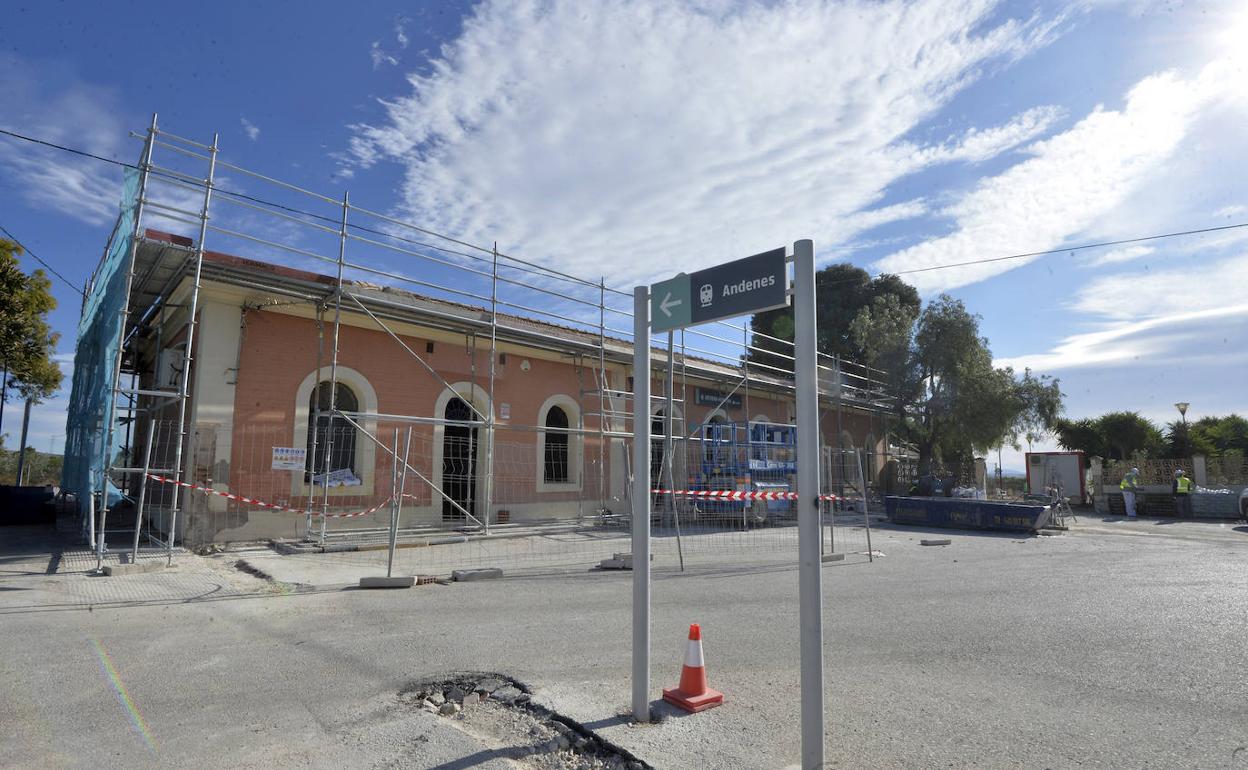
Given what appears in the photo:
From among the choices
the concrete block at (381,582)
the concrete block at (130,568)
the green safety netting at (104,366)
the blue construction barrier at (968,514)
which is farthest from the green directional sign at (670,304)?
the blue construction barrier at (968,514)

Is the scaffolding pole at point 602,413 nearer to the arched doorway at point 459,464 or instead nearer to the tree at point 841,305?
the arched doorway at point 459,464

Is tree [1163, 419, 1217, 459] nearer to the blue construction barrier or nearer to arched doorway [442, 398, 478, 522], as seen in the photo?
the blue construction barrier

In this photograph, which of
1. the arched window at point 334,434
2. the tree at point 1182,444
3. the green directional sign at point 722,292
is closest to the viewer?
the green directional sign at point 722,292

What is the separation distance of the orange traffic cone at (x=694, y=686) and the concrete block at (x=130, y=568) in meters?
7.87

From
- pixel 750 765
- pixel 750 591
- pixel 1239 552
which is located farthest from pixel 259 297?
pixel 1239 552

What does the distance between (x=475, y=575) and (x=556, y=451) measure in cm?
881

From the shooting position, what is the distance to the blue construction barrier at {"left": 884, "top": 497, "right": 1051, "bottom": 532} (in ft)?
52.9

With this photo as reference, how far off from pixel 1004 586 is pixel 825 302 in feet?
108

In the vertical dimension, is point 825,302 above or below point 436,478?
above

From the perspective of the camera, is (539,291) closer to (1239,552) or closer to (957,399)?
(1239,552)

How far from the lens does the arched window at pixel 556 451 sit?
17.2 m

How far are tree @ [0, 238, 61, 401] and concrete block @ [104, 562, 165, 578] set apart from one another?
32.9 feet

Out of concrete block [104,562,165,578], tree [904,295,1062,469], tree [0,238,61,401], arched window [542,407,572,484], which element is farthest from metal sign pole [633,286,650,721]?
tree [904,295,1062,469]

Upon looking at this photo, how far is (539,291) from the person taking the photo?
15773 millimetres
